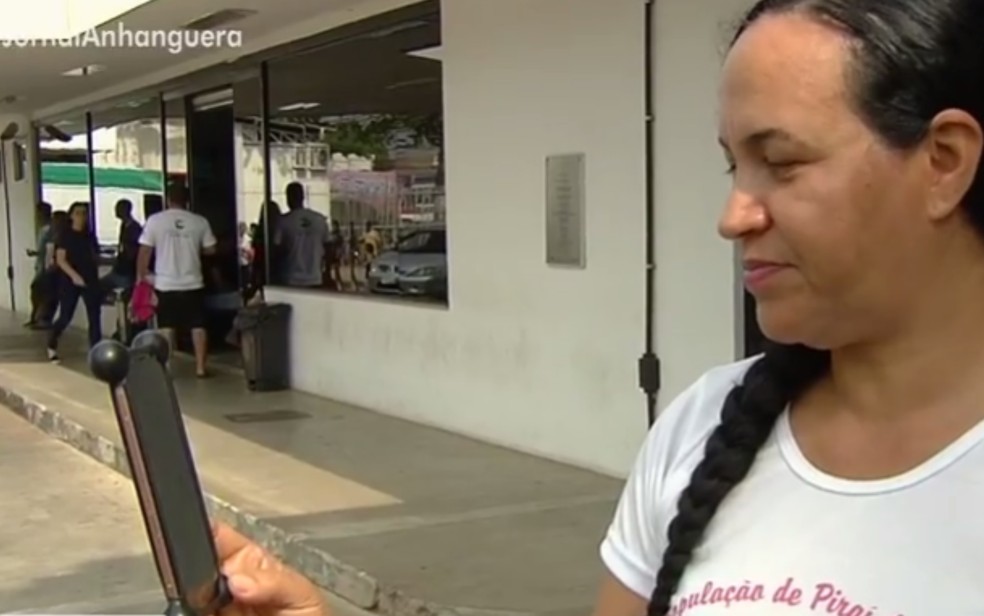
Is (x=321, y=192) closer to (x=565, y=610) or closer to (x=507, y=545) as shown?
(x=507, y=545)

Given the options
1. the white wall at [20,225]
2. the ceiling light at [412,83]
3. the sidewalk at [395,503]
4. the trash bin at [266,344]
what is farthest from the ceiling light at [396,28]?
the white wall at [20,225]

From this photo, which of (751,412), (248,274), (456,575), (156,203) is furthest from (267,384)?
(751,412)

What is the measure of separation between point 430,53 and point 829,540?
8.63 m

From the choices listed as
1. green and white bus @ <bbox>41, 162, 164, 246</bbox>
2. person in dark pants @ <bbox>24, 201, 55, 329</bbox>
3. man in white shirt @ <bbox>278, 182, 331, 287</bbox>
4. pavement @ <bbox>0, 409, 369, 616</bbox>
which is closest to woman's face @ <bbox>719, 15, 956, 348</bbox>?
pavement @ <bbox>0, 409, 369, 616</bbox>

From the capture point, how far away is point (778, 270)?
134 cm

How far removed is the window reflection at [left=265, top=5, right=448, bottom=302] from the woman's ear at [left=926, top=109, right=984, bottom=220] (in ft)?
27.4

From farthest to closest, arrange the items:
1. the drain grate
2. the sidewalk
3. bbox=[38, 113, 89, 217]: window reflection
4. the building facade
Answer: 1. bbox=[38, 113, 89, 217]: window reflection
2. the drain grate
3. the building facade
4. the sidewalk

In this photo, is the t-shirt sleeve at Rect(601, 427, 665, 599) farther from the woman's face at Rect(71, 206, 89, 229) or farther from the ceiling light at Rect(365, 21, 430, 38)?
the woman's face at Rect(71, 206, 89, 229)

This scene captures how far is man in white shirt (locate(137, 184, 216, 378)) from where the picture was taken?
510 inches

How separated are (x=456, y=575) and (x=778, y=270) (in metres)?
4.67

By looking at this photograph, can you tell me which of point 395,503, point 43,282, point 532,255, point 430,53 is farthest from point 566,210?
point 43,282

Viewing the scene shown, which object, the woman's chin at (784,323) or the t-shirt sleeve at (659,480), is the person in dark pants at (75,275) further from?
the woman's chin at (784,323)

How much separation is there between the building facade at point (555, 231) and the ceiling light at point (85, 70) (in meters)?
5.13

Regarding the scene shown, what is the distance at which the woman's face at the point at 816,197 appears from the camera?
4.22ft
